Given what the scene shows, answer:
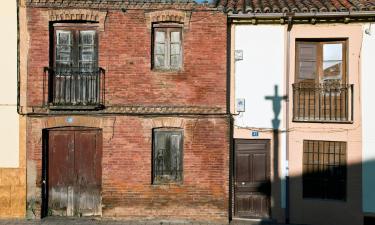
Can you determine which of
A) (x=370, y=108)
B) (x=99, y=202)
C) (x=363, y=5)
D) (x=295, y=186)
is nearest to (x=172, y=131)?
(x=99, y=202)

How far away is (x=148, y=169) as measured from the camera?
450 inches

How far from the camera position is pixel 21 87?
11453 mm

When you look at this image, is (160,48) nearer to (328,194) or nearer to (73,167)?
(73,167)

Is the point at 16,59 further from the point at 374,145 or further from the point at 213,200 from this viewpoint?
the point at 374,145

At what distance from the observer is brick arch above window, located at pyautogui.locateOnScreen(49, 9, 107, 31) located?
37.2ft

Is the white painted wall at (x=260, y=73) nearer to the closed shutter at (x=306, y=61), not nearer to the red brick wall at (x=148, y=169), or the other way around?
the closed shutter at (x=306, y=61)

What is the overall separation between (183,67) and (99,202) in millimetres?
4824

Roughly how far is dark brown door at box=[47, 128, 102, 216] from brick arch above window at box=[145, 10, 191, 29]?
3.76m

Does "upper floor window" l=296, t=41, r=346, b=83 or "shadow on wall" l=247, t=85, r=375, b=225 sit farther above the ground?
"upper floor window" l=296, t=41, r=346, b=83

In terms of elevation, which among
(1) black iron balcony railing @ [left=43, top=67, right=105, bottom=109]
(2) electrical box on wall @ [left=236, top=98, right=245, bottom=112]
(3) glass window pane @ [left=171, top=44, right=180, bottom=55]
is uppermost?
(3) glass window pane @ [left=171, top=44, right=180, bottom=55]

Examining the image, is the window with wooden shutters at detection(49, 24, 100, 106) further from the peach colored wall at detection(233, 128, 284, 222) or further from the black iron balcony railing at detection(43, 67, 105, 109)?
the peach colored wall at detection(233, 128, 284, 222)

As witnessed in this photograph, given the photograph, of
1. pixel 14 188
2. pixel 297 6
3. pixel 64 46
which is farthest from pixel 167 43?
pixel 14 188

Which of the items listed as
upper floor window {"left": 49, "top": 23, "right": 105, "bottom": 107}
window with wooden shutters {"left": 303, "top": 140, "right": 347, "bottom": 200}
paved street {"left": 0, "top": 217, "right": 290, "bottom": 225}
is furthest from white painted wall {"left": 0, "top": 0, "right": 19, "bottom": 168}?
window with wooden shutters {"left": 303, "top": 140, "right": 347, "bottom": 200}

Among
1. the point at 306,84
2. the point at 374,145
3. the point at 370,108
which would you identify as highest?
the point at 306,84
